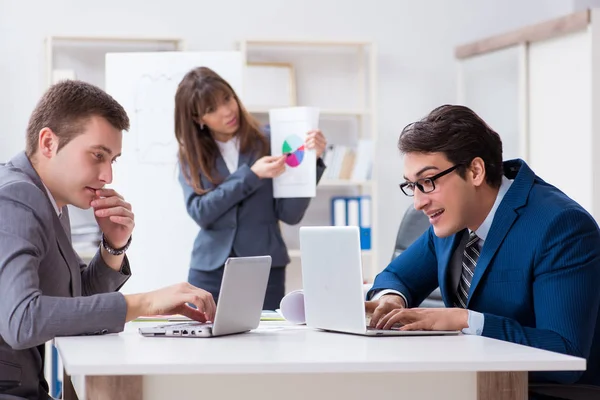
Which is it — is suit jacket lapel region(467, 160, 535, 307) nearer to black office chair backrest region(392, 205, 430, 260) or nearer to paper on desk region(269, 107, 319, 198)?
black office chair backrest region(392, 205, 430, 260)

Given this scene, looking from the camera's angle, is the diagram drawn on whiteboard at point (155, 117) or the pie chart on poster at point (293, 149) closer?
the pie chart on poster at point (293, 149)

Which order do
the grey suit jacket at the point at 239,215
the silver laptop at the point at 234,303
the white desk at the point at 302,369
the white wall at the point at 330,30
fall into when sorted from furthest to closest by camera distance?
1. the white wall at the point at 330,30
2. the grey suit jacket at the point at 239,215
3. the silver laptop at the point at 234,303
4. the white desk at the point at 302,369

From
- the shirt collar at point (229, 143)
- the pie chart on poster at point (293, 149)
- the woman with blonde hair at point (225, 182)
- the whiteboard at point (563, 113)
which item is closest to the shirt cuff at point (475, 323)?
the woman with blonde hair at point (225, 182)

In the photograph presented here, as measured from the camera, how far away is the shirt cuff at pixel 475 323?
1.88 m

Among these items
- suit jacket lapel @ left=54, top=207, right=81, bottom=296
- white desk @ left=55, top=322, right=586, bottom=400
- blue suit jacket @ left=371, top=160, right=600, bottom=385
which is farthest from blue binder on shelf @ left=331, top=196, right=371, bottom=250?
white desk @ left=55, top=322, right=586, bottom=400

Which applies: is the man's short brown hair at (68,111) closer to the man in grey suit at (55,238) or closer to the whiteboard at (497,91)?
the man in grey suit at (55,238)

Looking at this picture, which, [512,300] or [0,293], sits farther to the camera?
[512,300]

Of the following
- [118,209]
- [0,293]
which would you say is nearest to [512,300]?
[118,209]

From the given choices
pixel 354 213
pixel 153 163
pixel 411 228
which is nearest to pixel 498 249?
pixel 411 228

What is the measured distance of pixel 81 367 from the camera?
1.40 metres

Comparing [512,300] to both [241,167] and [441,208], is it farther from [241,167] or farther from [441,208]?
[241,167]

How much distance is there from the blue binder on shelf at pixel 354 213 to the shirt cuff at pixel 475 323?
3.02 m

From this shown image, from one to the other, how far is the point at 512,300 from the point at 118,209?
921mm

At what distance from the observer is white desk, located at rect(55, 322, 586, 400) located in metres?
1.44
